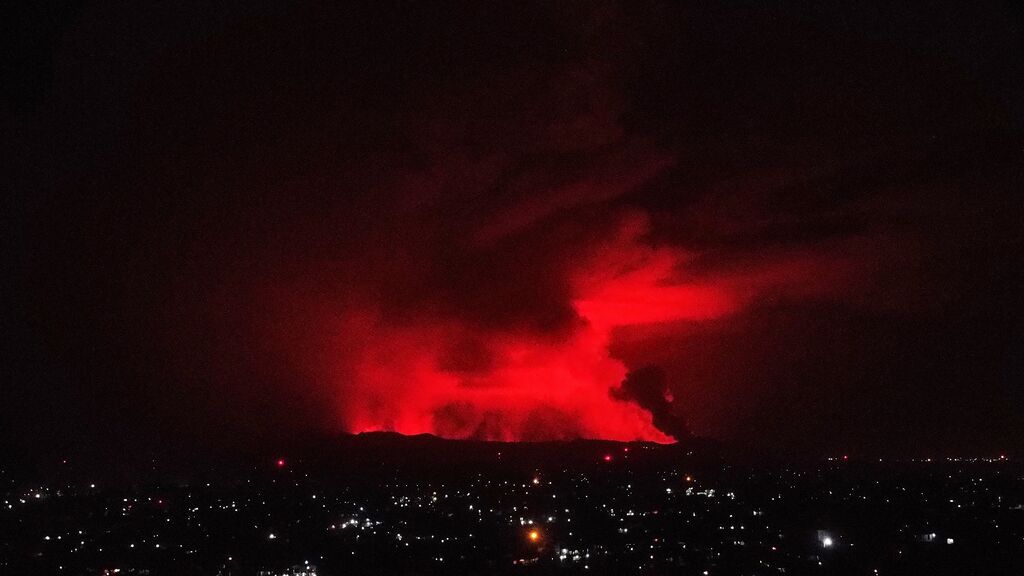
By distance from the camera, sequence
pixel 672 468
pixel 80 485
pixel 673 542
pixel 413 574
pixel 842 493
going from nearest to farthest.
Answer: pixel 413 574 → pixel 673 542 → pixel 842 493 → pixel 80 485 → pixel 672 468

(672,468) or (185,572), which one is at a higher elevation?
(672,468)

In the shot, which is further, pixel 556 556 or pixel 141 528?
pixel 141 528

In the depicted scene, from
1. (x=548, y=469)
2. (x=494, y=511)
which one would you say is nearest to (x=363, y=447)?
(x=548, y=469)

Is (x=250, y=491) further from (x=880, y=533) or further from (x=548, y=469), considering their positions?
(x=880, y=533)

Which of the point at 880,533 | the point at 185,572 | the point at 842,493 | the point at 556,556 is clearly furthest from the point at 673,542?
the point at 842,493

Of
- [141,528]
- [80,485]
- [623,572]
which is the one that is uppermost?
[80,485]

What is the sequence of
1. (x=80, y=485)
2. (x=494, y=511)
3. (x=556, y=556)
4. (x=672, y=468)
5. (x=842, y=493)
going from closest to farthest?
(x=556, y=556), (x=494, y=511), (x=842, y=493), (x=80, y=485), (x=672, y=468)

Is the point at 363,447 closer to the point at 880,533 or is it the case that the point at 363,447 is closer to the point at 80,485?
the point at 80,485

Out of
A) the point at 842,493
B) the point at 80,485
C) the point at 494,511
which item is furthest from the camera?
the point at 80,485

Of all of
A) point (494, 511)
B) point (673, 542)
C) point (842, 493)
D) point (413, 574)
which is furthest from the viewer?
point (842, 493)
